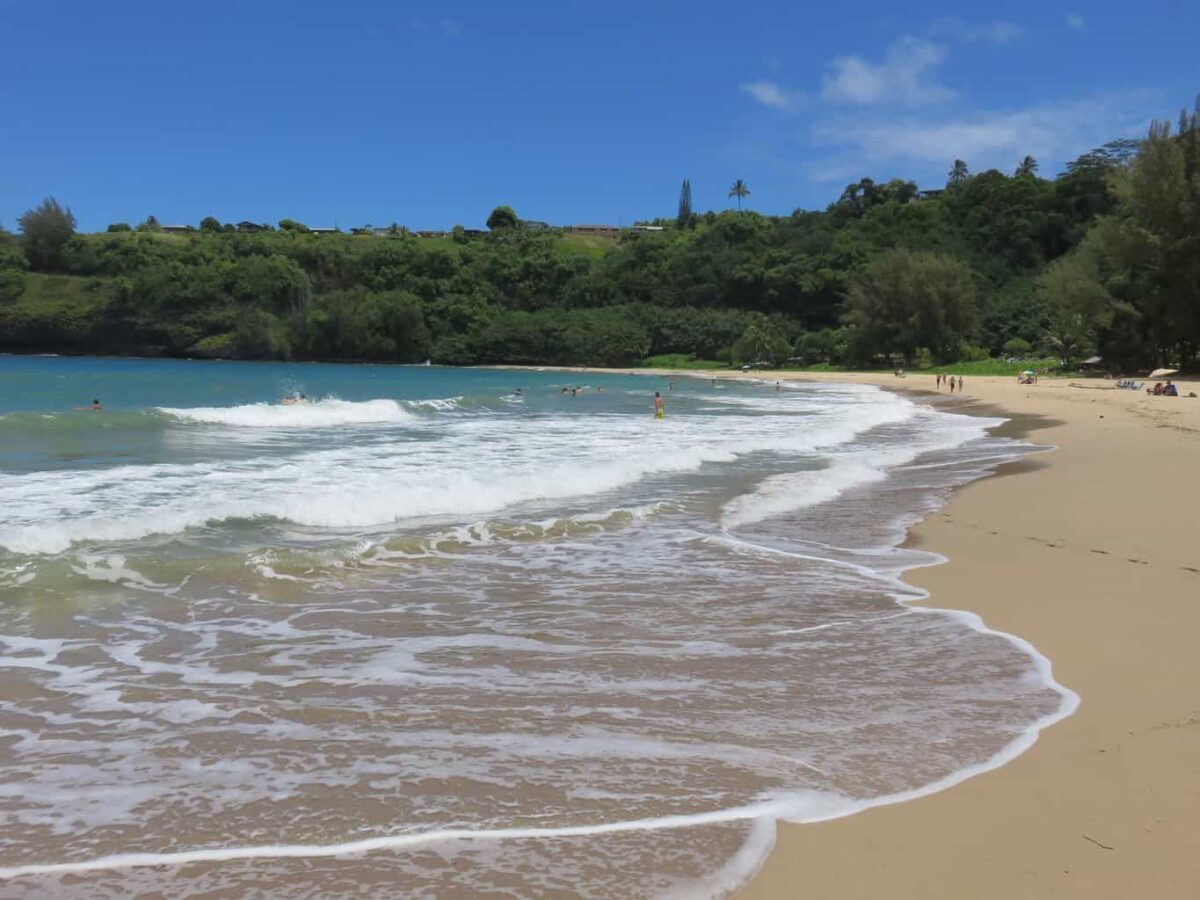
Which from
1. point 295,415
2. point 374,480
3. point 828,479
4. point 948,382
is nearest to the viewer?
point 374,480

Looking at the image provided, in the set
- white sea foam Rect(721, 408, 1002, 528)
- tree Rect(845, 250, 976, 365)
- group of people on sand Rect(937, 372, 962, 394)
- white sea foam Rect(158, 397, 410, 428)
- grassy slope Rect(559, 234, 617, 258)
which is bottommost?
white sea foam Rect(158, 397, 410, 428)

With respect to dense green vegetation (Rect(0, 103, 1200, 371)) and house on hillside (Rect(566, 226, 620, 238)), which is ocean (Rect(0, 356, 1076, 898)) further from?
house on hillside (Rect(566, 226, 620, 238))

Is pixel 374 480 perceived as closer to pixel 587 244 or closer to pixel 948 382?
pixel 948 382

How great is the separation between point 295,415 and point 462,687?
25.7m

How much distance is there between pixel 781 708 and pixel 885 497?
8.24 metres

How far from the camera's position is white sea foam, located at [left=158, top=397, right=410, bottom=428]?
27188 mm

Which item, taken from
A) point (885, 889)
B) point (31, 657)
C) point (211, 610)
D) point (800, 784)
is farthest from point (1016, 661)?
point (31, 657)

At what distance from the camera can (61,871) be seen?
296 centimetres

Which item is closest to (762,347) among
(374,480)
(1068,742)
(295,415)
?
(295,415)

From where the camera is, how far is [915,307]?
7075 centimetres

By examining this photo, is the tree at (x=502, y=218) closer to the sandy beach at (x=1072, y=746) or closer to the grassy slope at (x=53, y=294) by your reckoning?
the grassy slope at (x=53, y=294)

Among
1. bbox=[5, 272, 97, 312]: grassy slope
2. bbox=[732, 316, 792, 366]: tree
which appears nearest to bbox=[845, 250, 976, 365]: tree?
bbox=[732, 316, 792, 366]: tree

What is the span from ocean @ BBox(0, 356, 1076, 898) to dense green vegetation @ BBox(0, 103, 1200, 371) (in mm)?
66997

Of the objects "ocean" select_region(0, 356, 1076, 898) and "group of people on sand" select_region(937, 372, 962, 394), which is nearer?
"ocean" select_region(0, 356, 1076, 898)
